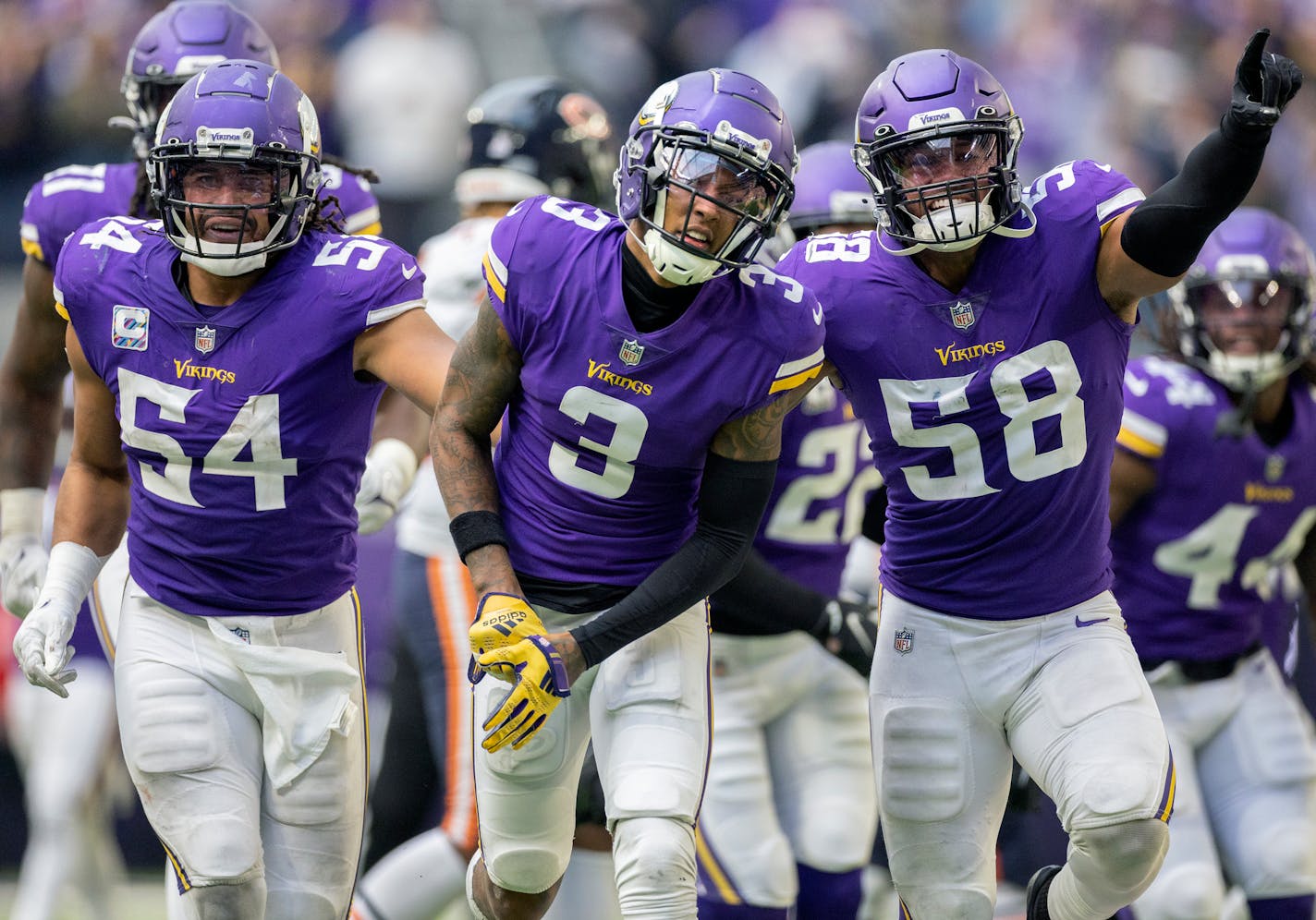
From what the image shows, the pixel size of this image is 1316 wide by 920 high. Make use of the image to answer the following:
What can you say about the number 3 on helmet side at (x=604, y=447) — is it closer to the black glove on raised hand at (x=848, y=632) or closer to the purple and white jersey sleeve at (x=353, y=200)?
the black glove on raised hand at (x=848, y=632)

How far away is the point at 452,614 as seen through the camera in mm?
4859

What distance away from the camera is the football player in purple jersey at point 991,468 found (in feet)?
11.4

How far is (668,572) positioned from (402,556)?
1.75 metres

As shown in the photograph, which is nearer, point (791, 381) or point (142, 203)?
point (791, 381)

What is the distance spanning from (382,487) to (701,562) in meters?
1.00

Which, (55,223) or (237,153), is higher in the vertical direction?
(237,153)

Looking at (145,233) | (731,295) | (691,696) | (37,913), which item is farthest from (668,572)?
(37,913)

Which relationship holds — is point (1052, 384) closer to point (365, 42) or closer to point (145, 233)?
point (145, 233)

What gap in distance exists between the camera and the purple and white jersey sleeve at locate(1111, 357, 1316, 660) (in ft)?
14.6

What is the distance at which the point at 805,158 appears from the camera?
193 inches

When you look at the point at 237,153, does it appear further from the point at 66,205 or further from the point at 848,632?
the point at 848,632

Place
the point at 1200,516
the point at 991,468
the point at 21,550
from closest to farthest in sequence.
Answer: the point at 991,468, the point at 21,550, the point at 1200,516

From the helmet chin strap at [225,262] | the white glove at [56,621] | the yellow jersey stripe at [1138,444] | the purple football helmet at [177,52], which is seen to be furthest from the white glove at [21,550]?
the yellow jersey stripe at [1138,444]

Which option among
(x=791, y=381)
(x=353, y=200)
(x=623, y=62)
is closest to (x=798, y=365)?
(x=791, y=381)
